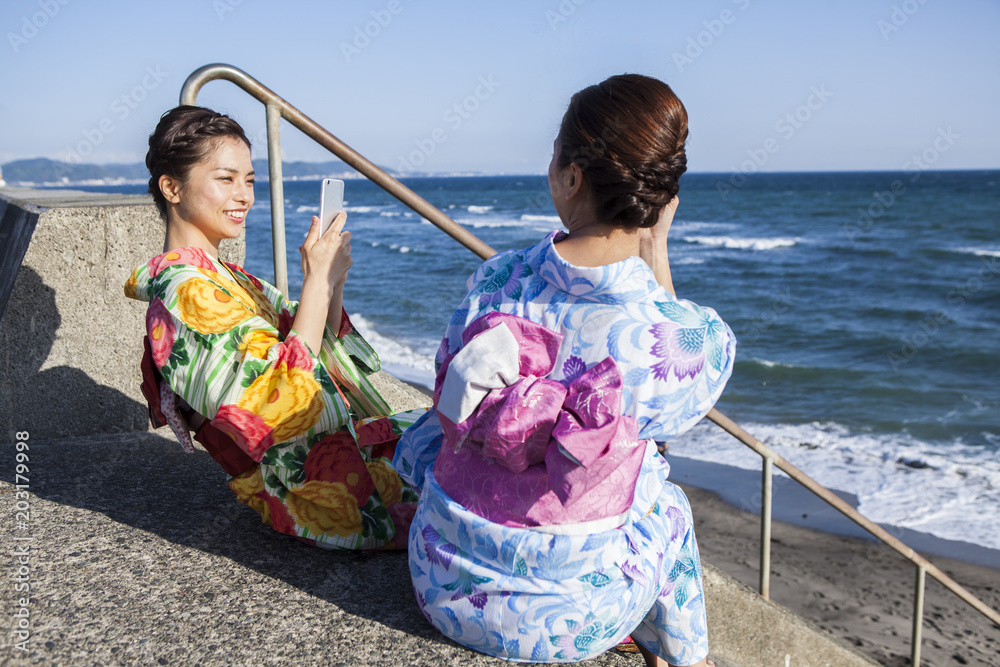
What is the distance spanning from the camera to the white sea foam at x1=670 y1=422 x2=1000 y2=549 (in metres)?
7.34

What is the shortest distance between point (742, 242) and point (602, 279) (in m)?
30.9

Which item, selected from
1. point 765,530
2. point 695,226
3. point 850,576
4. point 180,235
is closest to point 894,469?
point 850,576

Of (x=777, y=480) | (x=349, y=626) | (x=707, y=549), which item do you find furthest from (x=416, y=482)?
(x=777, y=480)

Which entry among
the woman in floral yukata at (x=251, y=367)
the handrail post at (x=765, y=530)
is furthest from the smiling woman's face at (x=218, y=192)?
the handrail post at (x=765, y=530)

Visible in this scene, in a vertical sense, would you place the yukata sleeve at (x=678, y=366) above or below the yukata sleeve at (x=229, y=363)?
above

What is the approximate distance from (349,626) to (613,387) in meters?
0.85

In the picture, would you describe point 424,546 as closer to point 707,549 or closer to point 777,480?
point 707,549

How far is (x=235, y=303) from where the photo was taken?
1.84 m

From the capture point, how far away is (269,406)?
5.80 ft

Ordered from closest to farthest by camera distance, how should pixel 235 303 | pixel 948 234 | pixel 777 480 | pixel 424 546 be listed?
pixel 424 546 < pixel 235 303 < pixel 777 480 < pixel 948 234

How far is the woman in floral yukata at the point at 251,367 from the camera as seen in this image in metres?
1.76

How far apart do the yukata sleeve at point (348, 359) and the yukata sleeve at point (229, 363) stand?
0.30m

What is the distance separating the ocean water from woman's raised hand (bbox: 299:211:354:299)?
7.18 meters

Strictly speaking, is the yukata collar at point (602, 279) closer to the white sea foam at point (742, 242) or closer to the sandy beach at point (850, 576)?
the sandy beach at point (850, 576)
